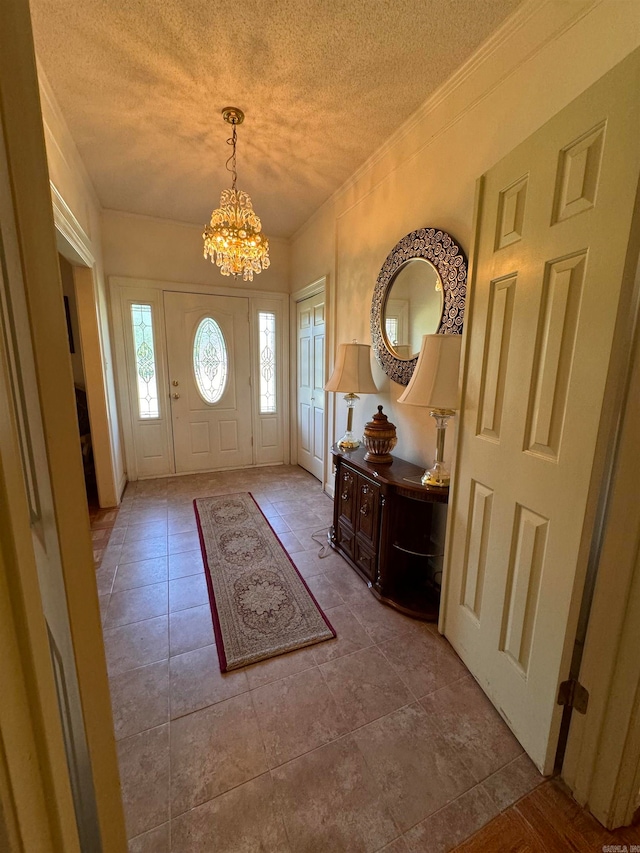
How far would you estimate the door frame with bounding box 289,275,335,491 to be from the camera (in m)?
3.33

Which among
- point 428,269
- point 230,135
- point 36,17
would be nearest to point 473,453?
point 428,269

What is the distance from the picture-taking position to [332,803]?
1.11 meters

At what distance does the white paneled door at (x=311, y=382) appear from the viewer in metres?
3.68

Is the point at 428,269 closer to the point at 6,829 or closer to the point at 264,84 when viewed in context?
the point at 264,84

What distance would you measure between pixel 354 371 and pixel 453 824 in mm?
2113

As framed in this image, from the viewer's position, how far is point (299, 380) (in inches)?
170

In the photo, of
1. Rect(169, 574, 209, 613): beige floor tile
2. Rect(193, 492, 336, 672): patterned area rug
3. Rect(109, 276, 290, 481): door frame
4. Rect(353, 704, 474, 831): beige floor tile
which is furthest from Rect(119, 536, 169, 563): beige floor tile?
Rect(353, 704, 474, 831): beige floor tile

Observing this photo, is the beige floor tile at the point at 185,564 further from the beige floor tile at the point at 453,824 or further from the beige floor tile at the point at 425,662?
the beige floor tile at the point at 453,824

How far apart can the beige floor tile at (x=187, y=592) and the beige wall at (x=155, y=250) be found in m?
3.12

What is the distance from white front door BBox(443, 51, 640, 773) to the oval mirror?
0.44 metres

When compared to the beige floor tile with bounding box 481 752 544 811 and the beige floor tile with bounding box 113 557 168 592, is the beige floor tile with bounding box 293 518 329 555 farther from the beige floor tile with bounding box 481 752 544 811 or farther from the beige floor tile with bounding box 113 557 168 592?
the beige floor tile with bounding box 481 752 544 811

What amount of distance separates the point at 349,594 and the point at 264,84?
285 centimetres

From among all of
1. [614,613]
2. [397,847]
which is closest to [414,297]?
[614,613]

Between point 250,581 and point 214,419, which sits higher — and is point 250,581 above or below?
below
